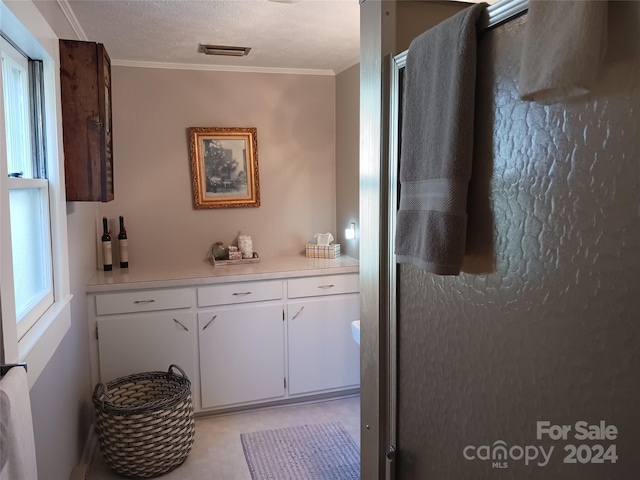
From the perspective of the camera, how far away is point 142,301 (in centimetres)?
296

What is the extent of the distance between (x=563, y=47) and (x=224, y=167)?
3167 mm

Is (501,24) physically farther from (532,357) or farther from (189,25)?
(189,25)

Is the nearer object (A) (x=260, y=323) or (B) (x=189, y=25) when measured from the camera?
(B) (x=189, y=25)

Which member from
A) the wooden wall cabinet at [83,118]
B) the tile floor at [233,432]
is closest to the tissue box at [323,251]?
the tile floor at [233,432]

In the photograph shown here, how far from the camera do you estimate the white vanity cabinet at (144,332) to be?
291 cm

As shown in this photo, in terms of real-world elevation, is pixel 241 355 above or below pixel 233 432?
above

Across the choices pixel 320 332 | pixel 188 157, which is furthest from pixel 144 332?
pixel 188 157

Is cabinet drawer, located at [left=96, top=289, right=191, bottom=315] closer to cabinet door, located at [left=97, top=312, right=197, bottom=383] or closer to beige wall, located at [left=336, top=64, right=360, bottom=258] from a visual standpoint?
cabinet door, located at [left=97, top=312, right=197, bottom=383]

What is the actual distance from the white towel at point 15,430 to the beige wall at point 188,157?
2.34m

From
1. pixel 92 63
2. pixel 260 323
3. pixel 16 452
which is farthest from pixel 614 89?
pixel 260 323

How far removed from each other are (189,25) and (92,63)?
1.91 feet

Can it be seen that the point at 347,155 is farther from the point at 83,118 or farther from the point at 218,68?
the point at 83,118

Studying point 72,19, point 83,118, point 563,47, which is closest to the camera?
point 563,47

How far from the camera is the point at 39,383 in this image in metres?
1.80
